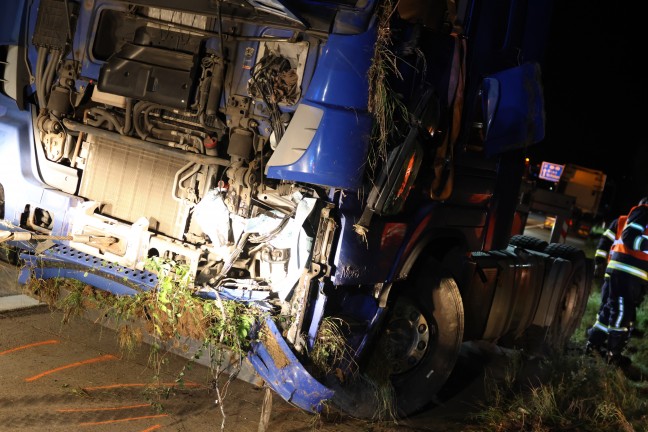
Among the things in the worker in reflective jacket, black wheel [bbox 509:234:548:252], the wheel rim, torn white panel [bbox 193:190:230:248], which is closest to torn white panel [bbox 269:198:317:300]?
torn white panel [bbox 193:190:230:248]

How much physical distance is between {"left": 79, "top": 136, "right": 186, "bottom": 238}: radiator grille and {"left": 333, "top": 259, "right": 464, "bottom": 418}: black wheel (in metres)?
1.62

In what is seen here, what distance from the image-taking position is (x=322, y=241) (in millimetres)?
3939

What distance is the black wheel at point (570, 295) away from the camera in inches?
296

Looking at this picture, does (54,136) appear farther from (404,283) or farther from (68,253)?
(404,283)

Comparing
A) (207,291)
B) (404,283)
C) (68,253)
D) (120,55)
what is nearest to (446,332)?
(404,283)

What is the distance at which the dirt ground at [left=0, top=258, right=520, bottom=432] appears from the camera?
3.79 m

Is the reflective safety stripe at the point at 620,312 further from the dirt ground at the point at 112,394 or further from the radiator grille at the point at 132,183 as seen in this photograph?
the radiator grille at the point at 132,183

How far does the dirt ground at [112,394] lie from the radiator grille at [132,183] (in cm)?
87

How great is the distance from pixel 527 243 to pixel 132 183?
4.47 metres

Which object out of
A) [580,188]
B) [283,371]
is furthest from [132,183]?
[580,188]

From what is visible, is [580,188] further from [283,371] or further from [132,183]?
[283,371]

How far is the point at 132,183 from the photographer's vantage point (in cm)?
469

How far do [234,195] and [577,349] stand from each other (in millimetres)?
5353

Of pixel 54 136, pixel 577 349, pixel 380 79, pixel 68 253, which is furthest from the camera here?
pixel 577 349
